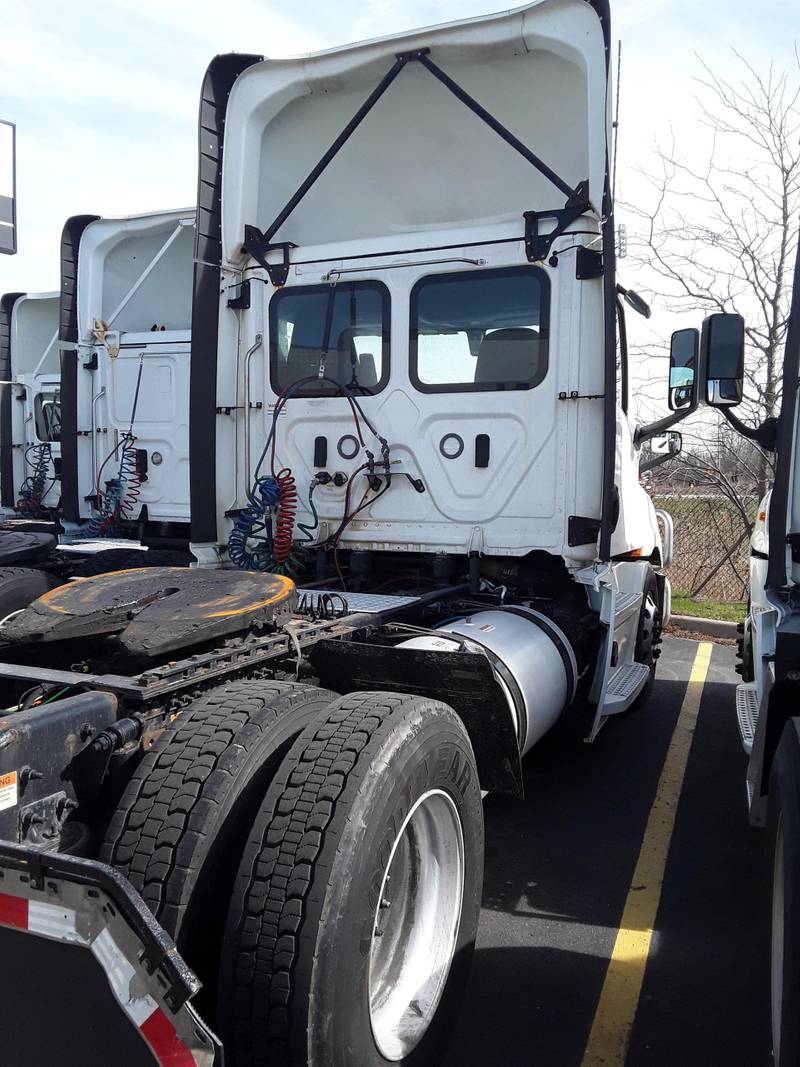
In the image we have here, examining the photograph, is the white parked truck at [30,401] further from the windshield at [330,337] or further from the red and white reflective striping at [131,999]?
the red and white reflective striping at [131,999]

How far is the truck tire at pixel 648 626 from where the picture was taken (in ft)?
20.1

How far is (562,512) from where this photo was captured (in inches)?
179

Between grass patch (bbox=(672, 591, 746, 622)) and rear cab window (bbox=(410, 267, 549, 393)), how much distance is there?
6717 millimetres

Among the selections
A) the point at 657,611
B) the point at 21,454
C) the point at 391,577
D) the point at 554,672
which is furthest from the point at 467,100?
the point at 21,454

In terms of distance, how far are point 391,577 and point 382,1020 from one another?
2.99 meters

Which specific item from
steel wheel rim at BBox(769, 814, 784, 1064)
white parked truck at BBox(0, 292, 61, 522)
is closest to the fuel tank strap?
steel wheel rim at BBox(769, 814, 784, 1064)

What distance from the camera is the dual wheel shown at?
1983mm

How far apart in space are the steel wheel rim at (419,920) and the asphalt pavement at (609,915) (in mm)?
396

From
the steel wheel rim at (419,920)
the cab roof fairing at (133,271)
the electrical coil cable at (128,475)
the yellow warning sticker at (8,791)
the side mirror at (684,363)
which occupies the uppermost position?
the cab roof fairing at (133,271)

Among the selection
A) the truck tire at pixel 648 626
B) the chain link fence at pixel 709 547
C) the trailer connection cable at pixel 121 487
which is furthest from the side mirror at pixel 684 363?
the chain link fence at pixel 709 547

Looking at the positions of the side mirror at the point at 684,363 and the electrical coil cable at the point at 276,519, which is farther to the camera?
the electrical coil cable at the point at 276,519

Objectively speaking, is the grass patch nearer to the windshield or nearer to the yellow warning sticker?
the windshield

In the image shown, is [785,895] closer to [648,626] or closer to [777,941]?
[777,941]

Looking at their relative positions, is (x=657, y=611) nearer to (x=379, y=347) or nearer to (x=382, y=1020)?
(x=379, y=347)
